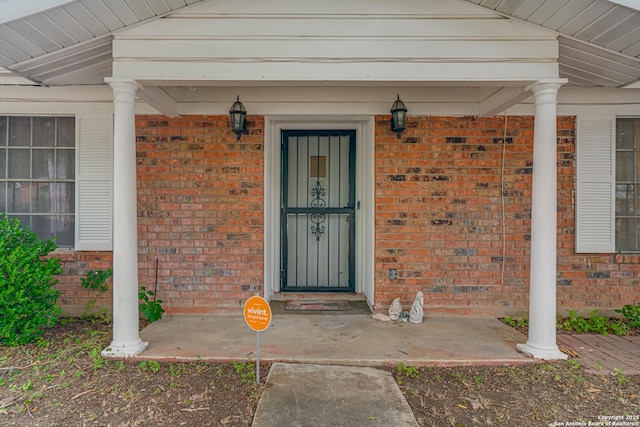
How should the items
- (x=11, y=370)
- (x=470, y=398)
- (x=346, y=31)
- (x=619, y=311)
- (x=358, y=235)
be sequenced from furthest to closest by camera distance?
(x=358, y=235) → (x=619, y=311) → (x=346, y=31) → (x=11, y=370) → (x=470, y=398)

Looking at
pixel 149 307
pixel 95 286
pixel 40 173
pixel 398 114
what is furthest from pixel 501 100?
pixel 40 173

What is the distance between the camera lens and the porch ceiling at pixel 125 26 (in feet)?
8.76

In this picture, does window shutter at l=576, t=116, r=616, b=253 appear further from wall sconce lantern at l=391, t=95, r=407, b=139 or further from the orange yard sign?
the orange yard sign

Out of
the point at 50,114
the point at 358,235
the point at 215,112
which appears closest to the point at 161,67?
the point at 215,112

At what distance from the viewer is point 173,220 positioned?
4.21 m

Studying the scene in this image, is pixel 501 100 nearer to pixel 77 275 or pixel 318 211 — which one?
pixel 318 211

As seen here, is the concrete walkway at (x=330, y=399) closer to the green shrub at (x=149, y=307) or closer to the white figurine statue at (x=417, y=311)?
the white figurine statue at (x=417, y=311)

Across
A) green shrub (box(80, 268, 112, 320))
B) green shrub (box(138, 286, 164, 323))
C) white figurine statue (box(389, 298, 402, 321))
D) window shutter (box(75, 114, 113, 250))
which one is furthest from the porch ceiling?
white figurine statue (box(389, 298, 402, 321))

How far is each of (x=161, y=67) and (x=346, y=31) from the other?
1.53m

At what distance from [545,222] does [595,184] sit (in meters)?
1.65

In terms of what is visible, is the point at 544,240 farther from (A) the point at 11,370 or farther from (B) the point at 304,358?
(A) the point at 11,370

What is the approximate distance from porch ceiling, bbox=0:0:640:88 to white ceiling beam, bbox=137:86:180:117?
1.46 feet

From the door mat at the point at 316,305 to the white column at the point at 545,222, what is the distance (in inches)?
76.1

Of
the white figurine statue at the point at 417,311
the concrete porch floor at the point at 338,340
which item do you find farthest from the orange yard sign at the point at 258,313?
the white figurine statue at the point at 417,311
